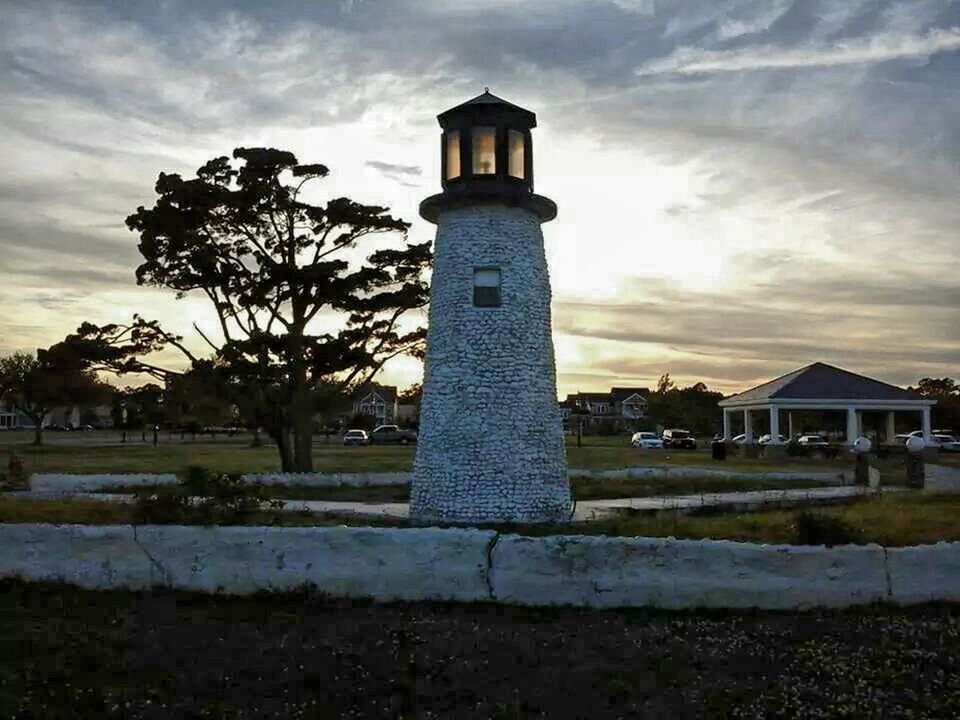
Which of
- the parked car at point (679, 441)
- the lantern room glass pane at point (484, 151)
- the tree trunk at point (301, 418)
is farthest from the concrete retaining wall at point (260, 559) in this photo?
the parked car at point (679, 441)

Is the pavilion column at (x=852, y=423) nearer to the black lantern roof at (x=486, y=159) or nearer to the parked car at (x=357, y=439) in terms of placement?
the black lantern roof at (x=486, y=159)

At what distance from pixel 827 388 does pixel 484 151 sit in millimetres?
31764

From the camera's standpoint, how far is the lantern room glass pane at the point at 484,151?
50.9ft

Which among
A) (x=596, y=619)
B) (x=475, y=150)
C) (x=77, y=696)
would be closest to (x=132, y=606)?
(x=77, y=696)

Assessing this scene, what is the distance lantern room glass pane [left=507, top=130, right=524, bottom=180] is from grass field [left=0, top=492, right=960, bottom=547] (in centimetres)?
601

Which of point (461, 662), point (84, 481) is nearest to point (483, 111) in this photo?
point (461, 662)

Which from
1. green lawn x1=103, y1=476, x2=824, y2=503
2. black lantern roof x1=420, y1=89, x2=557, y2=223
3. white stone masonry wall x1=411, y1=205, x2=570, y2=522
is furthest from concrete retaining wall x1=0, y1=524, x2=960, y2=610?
green lawn x1=103, y1=476, x2=824, y2=503

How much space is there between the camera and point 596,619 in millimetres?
9492

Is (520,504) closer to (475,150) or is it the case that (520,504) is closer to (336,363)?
(475,150)

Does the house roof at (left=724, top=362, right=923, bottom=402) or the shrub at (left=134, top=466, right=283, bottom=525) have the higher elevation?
the house roof at (left=724, top=362, right=923, bottom=402)

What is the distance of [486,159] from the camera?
1554 cm

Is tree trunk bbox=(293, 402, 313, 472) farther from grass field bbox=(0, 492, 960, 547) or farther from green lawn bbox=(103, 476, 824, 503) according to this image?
grass field bbox=(0, 492, 960, 547)

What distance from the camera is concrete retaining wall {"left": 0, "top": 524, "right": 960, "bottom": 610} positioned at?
977cm

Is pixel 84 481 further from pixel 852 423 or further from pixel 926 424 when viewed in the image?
pixel 926 424
